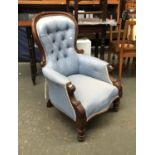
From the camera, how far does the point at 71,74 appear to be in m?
2.27

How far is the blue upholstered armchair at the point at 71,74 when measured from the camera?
70.2 inches

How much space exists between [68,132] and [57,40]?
0.89 m

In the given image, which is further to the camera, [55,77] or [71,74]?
[71,74]

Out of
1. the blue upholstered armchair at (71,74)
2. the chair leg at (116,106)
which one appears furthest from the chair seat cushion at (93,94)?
the chair leg at (116,106)

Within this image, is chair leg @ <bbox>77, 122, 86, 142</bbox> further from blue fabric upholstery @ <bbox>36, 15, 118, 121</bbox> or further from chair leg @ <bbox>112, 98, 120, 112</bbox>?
chair leg @ <bbox>112, 98, 120, 112</bbox>

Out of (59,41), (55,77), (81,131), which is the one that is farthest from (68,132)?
(59,41)

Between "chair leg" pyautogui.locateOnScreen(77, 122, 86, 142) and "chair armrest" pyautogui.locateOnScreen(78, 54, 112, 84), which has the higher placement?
"chair armrest" pyautogui.locateOnScreen(78, 54, 112, 84)

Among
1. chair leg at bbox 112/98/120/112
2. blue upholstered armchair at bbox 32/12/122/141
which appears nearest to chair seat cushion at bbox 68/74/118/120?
blue upholstered armchair at bbox 32/12/122/141

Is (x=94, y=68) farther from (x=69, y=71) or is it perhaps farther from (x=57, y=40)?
(x=57, y=40)

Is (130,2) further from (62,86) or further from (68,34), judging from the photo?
(62,86)

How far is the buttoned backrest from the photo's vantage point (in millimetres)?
2029

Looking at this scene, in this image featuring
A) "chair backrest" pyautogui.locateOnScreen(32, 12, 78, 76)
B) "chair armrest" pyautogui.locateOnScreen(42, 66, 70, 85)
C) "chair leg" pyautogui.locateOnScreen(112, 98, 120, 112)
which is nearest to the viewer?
"chair armrest" pyautogui.locateOnScreen(42, 66, 70, 85)

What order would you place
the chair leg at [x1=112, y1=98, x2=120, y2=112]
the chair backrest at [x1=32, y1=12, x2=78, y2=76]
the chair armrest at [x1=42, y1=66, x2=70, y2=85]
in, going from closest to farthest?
the chair armrest at [x1=42, y1=66, x2=70, y2=85] → the chair backrest at [x1=32, y1=12, x2=78, y2=76] → the chair leg at [x1=112, y1=98, x2=120, y2=112]
